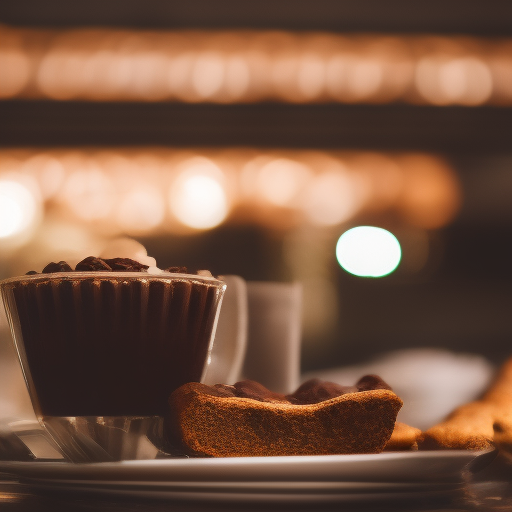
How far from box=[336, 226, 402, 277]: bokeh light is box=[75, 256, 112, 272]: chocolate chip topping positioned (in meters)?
1.92

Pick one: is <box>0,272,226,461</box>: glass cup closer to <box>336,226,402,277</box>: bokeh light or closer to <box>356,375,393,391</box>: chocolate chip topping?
<box>356,375,393,391</box>: chocolate chip topping

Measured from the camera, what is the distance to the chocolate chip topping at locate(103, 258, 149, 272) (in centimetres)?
40

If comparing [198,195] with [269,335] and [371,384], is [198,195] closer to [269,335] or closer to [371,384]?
[269,335]

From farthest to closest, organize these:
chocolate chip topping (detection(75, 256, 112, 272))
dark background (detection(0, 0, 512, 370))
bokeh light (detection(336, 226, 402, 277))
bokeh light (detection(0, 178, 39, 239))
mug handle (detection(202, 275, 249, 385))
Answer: bokeh light (detection(336, 226, 402, 277))
bokeh light (detection(0, 178, 39, 239))
dark background (detection(0, 0, 512, 370))
mug handle (detection(202, 275, 249, 385))
chocolate chip topping (detection(75, 256, 112, 272))

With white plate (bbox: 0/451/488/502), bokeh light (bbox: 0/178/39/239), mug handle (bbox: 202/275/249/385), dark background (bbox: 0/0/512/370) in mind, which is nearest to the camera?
white plate (bbox: 0/451/488/502)

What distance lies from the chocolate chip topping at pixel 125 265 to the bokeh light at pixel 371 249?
6.25 feet

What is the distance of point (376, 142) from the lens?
1994 millimetres

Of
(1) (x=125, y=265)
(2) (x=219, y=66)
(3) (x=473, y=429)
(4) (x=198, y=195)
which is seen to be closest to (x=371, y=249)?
(4) (x=198, y=195)

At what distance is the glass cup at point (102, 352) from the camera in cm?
38

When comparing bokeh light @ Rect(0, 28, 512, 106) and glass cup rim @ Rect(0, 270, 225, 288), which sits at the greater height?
bokeh light @ Rect(0, 28, 512, 106)

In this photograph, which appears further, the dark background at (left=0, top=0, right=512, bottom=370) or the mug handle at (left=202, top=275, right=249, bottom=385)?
the dark background at (left=0, top=0, right=512, bottom=370)

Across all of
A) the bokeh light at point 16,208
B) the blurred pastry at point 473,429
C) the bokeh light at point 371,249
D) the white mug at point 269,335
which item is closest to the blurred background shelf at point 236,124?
the bokeh light at point 16,208

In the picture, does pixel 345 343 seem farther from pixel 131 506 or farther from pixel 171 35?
pixel 131 506

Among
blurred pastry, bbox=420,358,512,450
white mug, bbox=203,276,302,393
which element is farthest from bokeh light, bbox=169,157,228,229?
blurred pastry, bbox=420,358,512,450
